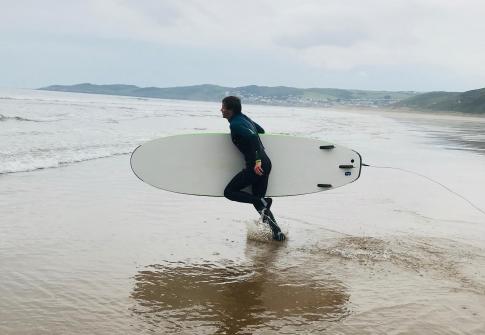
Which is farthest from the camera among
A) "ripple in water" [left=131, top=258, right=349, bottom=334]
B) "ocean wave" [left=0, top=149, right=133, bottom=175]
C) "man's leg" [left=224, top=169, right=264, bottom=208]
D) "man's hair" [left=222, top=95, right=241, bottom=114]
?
"ocean wave" [left=0, top=149, right=133, bottom=175]

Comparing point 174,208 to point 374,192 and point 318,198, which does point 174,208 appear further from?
point 374,192

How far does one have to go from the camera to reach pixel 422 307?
434 cm

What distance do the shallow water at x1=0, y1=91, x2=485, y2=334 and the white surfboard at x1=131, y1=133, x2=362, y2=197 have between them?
54cm

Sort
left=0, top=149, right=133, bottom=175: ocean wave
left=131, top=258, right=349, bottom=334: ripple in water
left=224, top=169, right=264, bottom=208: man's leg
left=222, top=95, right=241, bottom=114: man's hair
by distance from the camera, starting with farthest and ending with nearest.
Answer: left=0, top=149, right=133, bottom=175: ocean wave < left=224, top=169, right=264, bottom=208: man's leg < left=222, top=95, right=241, bottom=114: man's hair < left=131, top=258, right=349, bottom=334: ripple in water

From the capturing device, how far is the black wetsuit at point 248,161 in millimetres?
6059

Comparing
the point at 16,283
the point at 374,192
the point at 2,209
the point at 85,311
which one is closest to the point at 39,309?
the point at 85,311

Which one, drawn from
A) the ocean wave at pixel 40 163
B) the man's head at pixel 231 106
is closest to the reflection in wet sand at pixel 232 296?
the man's head at pixel 231 106

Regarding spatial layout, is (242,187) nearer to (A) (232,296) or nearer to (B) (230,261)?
(B) (230,261)

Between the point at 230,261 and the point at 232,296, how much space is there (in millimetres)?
1080

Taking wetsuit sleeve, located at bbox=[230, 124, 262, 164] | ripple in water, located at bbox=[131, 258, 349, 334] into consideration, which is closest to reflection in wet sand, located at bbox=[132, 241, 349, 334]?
ripple in water, located at bbox=[131, 258, 349, 334]

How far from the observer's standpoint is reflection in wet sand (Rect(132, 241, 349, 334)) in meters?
3.92

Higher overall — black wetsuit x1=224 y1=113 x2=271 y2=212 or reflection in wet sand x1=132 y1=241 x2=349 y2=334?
black wetsuit x1=224 y1=113 x2=271 y2=212

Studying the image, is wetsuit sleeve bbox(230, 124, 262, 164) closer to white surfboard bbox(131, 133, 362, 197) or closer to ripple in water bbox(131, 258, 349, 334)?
white surfboard bbox(131, 133, 362, 197)

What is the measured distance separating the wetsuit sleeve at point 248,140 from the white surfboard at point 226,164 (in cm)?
81
